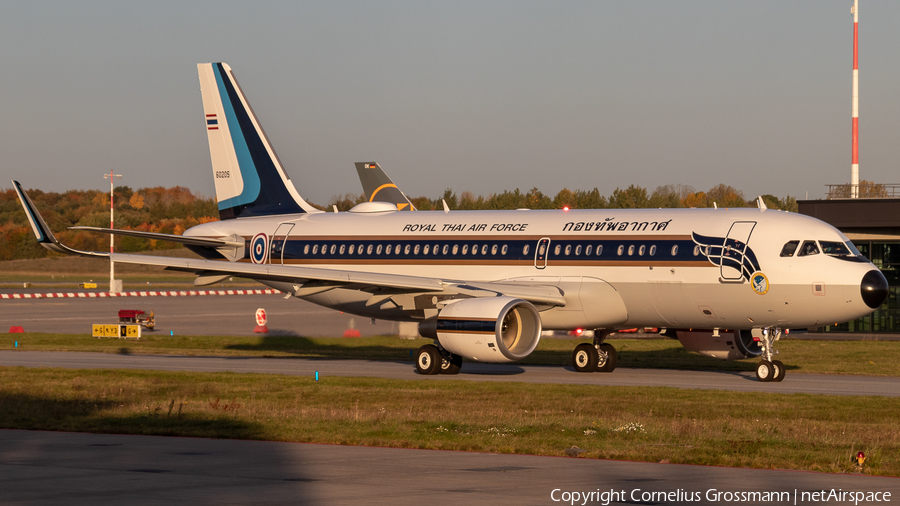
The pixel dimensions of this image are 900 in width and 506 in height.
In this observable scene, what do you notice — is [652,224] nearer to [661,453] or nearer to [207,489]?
[661,453]

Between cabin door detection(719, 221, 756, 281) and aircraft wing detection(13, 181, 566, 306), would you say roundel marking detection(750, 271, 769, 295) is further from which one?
aircraft wing detection(13, 181, 566, 306)

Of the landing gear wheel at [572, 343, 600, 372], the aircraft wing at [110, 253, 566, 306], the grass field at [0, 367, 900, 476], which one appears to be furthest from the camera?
the landing gear wheel at [572, 343, 600, 372]

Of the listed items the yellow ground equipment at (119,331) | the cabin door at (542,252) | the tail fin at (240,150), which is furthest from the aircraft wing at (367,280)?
the yellow ground equipment at (119,331)

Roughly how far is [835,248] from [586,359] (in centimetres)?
748

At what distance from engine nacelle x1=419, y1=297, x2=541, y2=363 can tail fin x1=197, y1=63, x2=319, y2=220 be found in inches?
453

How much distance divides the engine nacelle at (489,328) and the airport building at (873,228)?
28352 millimetres

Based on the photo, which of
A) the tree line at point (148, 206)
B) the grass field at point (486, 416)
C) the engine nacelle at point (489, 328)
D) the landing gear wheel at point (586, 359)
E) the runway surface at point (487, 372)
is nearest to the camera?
the grass field at point (486, 416)

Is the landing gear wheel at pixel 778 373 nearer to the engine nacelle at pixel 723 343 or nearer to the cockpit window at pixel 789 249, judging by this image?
the engine nacelle at pixel 723 343

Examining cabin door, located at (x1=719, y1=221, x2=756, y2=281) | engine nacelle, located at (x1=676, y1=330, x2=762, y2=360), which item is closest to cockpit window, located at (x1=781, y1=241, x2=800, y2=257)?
cabin door, located at (x1=719, y1=221, x2=756, y2=281)

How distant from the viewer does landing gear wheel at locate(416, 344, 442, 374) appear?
29547 mm

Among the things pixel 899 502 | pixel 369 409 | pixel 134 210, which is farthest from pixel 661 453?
pixel 134 210

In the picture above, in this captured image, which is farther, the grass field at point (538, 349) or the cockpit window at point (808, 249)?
the grass field at point (538, 349)

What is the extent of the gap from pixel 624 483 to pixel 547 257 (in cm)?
1795

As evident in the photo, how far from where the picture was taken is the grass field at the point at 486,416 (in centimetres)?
1561
